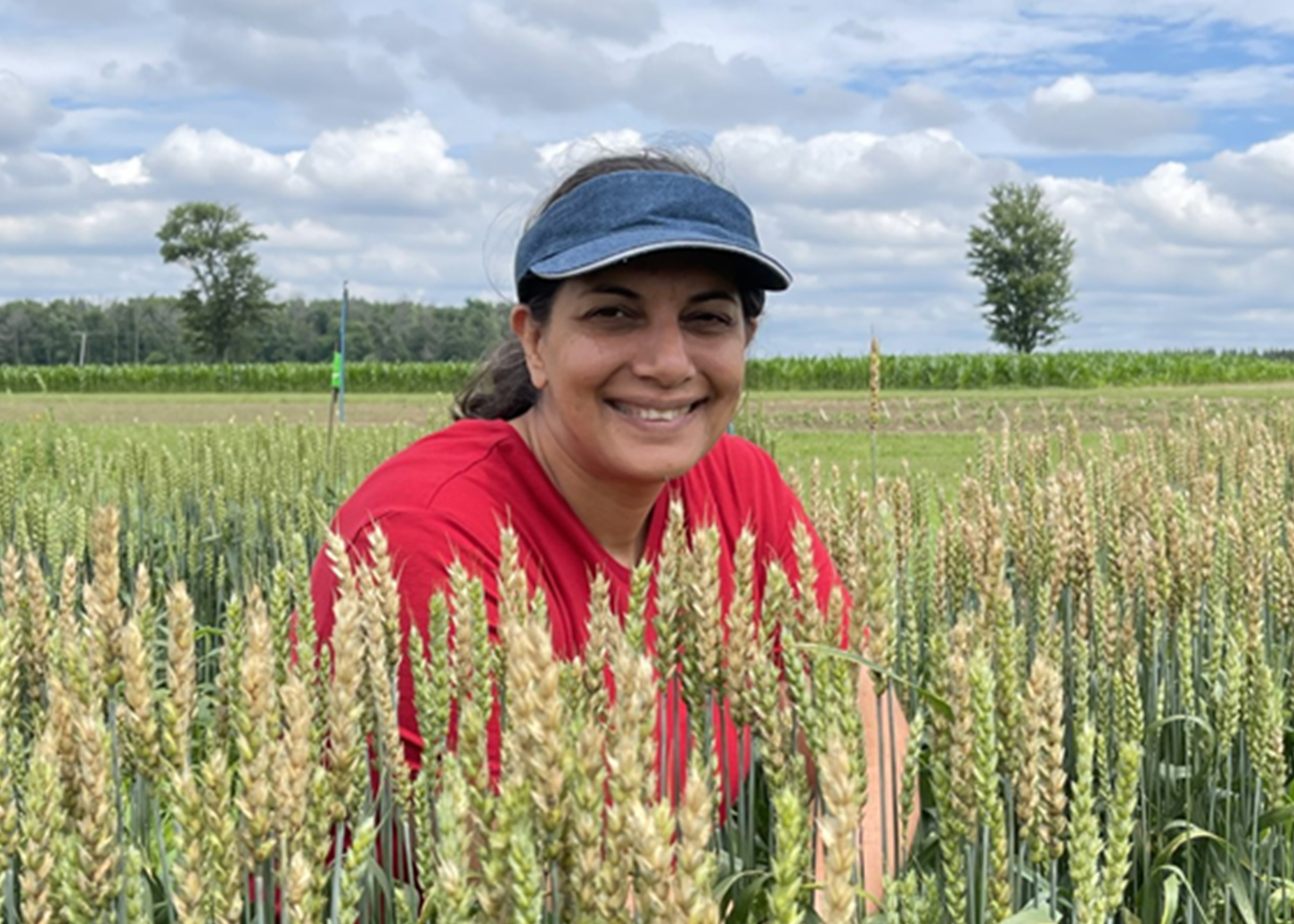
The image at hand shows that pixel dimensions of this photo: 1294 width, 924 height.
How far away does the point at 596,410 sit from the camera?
2.45 meters

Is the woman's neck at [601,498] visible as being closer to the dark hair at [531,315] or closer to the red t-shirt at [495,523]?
the red t-shirt at [495,523]

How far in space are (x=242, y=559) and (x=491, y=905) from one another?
15.4 feet

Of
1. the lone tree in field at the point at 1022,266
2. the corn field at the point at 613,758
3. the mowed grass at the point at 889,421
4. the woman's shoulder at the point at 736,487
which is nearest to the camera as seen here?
the corn field at the point at 613,758

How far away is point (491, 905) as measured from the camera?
840 mm

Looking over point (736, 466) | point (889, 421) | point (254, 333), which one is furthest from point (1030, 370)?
point (254, 333)

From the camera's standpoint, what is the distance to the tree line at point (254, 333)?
86.1 m

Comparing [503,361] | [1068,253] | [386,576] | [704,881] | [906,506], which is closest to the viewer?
[704,881]

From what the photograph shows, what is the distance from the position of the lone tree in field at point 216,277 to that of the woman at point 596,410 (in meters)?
82.2

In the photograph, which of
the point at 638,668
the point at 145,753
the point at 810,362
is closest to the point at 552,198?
the point at 145,753

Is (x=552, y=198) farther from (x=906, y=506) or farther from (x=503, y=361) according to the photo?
(x=906, y=506)

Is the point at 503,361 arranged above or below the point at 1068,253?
below

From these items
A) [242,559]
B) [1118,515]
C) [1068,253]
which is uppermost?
[1068,253]

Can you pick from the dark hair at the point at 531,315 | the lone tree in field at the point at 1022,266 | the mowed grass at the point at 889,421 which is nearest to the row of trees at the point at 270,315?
the lone tree in field at the point at 1022,266

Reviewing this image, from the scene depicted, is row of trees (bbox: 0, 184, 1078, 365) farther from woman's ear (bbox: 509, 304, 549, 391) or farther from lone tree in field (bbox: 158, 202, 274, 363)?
woman's ear (bbox: 509, 304, 549, 391)
